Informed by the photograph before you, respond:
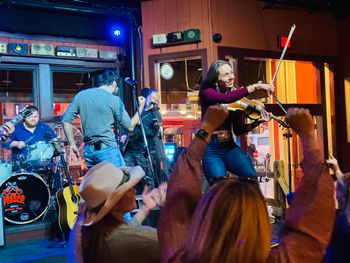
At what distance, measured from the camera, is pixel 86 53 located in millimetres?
7043

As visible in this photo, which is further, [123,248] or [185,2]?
[185,2]

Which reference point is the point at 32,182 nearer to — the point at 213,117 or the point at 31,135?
the point at 31,135

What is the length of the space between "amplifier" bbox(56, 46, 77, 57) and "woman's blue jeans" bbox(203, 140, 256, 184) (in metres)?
4.04

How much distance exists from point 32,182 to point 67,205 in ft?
2.30

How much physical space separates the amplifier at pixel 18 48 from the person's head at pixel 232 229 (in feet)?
19.6

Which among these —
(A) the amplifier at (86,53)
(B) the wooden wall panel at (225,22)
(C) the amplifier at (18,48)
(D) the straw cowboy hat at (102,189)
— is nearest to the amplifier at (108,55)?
(A) the amplifier at (86,53)

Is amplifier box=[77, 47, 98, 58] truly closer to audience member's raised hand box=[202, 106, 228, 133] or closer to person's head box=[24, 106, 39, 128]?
person's head box=[24, 106, 39, 128]

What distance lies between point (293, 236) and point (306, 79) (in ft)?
25.5

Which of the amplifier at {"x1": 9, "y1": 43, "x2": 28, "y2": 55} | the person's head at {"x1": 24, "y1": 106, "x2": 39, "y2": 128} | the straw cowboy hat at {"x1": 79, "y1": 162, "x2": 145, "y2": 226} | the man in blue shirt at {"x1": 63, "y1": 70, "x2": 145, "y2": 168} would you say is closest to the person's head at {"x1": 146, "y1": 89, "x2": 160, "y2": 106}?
the man in blue shirt at {"x1": 63, "y1": 70, "x2": 145, "y2": 168}

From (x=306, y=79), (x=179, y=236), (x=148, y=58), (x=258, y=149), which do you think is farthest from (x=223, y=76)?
(x=258, y=149)

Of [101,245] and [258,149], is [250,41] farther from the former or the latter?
[101,245]

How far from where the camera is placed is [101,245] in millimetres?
1793

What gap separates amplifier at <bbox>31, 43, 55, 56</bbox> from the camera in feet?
21.7

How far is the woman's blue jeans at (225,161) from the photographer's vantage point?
11.9 ft
